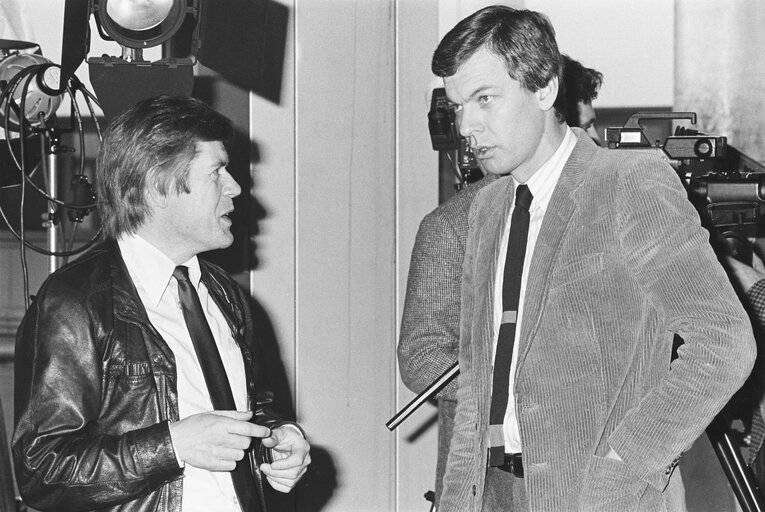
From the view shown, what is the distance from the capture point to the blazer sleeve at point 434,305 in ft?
7.52

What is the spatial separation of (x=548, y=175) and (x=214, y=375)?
0.70 m

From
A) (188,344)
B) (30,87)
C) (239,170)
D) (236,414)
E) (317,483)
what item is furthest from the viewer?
(317,483)

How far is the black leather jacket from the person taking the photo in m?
1.53

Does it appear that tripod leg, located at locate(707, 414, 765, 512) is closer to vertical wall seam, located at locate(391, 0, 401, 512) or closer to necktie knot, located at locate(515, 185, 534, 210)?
necktie knot, located at locate(515, 185, 534, 210)

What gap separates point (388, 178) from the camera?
12.8ft

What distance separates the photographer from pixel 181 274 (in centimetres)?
178

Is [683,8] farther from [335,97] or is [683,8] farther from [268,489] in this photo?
[268,489]

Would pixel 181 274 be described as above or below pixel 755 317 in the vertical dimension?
above

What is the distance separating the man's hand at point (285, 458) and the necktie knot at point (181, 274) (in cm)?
34

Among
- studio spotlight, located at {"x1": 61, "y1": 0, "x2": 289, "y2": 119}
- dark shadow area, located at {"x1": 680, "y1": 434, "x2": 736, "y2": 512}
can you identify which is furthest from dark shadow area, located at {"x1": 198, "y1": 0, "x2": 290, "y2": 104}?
dark shadow area, located at {"x1": 680, "y1": 434, "x2": 736, "y2": 512}

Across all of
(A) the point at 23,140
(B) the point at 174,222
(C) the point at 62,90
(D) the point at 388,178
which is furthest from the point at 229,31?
(D) the point at 388,178

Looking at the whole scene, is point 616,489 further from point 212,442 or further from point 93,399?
point 93,399

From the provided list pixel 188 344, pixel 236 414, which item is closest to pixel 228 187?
pixel 188 344

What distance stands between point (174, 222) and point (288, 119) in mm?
1628
